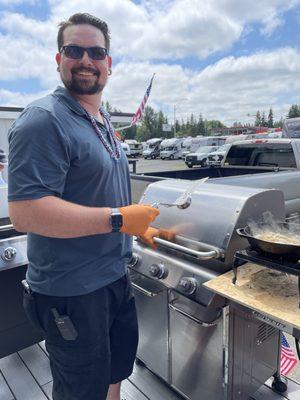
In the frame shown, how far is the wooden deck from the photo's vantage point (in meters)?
2.10

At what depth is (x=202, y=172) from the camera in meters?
4.07

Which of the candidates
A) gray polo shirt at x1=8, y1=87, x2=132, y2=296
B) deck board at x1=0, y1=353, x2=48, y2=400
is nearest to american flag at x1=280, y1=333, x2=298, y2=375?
gray polo shirt at x1=8, y1=87, x2=132, y2=296

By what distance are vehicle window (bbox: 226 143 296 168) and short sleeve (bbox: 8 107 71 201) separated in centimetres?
383

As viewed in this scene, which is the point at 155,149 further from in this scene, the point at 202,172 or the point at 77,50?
the point at 77,50

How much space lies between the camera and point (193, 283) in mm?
1674

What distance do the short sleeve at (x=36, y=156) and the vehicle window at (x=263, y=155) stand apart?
3.83 m

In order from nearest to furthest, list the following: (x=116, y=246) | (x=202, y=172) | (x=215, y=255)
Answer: (x=116, y=246)
(x=215, y=255)
(x=202, y=172)

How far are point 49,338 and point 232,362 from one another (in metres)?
0.95

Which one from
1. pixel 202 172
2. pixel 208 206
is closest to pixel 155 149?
pixel 202 172

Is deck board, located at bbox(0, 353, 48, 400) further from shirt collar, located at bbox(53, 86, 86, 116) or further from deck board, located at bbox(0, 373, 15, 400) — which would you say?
shirt collar, located at bbox(53, 86, 86, 116)

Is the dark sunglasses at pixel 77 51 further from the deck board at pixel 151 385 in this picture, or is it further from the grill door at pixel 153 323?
the deck board at pixel 151 385

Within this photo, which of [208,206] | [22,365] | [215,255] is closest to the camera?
[215,255]

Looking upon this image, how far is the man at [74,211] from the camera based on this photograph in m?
1.14

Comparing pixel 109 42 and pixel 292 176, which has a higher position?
pixel 109 42
